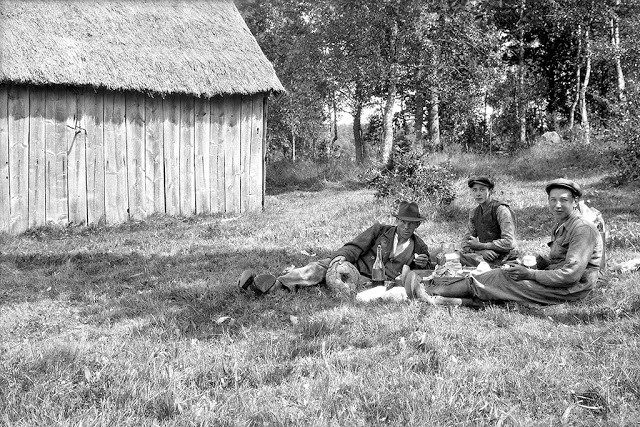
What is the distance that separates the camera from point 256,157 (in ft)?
43.8

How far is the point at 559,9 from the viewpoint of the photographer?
22.1 m

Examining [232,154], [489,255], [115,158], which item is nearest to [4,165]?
[115,158]

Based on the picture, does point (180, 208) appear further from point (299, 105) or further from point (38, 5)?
point (299, 105)

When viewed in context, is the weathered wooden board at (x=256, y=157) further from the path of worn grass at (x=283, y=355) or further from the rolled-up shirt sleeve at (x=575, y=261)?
the rolled-up shirt sleeve at (x=575, y=261)

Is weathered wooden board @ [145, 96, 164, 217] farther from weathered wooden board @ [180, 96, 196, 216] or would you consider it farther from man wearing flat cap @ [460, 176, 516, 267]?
man wearing flat cap @ [460, 176, 516, 267]

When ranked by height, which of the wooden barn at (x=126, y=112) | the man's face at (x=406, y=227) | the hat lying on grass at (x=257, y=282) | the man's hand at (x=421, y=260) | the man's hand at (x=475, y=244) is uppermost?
the wooden barn at (x=126, y=112)

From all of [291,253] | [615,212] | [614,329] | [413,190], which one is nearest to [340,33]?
[413,190]

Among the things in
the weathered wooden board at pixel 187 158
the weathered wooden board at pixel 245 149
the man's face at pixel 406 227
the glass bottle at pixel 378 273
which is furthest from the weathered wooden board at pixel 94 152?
the man's face at pixel 406 227

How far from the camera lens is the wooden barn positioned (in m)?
10.5

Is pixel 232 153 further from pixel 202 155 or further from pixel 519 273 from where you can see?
pixel 519 273

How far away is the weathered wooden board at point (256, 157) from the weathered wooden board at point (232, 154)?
0.32 meters

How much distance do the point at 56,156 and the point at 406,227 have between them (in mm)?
7208

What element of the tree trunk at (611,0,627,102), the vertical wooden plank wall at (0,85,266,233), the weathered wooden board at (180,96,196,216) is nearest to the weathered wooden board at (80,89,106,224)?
the vertical wooden plank wall at (0,85,266,233)

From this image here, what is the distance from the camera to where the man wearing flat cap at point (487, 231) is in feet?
22.4
